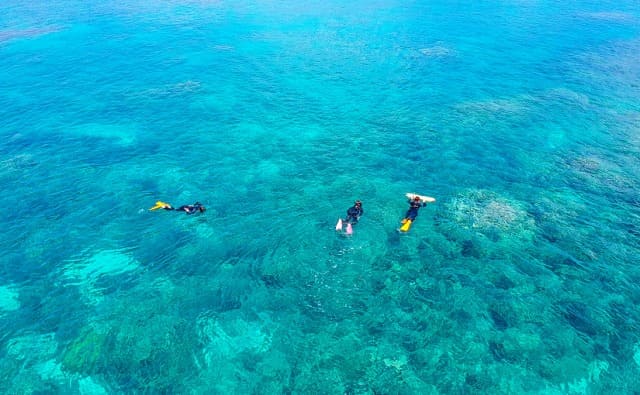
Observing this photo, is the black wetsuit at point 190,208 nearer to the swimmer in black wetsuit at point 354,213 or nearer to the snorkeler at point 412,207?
the swimmer in black wetsuit at point 354,213

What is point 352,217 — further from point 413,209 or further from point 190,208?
point 190,208

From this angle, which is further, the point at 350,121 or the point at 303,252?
the point at 350,121

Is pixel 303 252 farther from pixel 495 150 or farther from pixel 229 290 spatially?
pixel 495 150

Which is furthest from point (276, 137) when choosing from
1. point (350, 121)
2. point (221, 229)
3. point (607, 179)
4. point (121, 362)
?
point (607, 179)

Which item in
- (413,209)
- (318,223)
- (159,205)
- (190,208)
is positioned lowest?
(159,205)

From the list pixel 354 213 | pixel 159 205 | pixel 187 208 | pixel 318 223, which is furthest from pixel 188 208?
pixel 354 213

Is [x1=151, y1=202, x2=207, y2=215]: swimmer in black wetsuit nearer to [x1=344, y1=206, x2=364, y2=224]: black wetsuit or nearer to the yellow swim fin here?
the yellow swim fin
